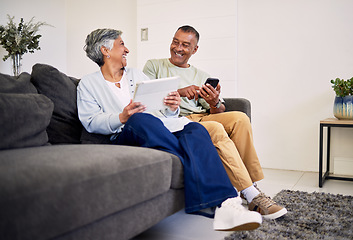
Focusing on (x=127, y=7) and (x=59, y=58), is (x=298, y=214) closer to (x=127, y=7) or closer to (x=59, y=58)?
(x=127, y=7)

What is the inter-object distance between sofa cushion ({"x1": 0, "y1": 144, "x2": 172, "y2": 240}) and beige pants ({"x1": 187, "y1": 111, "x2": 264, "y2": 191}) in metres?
0.56

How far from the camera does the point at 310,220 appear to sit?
1.83m

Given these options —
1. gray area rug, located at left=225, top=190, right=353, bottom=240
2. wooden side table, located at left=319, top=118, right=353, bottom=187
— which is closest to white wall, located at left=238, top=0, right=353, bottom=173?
wooden side table, located at left=319, top=118, right=353, bottom=187

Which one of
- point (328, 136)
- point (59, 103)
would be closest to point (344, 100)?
point (328, 136)

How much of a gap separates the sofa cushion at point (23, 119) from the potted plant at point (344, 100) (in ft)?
7.53

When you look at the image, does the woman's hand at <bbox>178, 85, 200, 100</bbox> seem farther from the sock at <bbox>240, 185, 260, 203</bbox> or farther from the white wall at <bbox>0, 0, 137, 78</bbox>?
the white wall at <bbox>0, 0, 137, 78</bbox>

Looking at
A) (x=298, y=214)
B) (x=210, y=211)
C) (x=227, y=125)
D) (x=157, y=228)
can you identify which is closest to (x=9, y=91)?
(x=157, y=228)

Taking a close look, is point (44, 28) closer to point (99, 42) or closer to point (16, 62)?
point (16, 62)

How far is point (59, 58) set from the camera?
14.7 ft

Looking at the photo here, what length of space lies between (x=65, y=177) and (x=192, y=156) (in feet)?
2.47

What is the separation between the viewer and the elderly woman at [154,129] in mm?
1543

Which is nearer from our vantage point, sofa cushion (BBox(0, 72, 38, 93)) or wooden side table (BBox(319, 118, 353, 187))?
sofa cushion (BBox(0, 72, 38, 93))

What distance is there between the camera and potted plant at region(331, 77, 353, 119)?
9.04 ft

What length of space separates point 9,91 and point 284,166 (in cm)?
273
